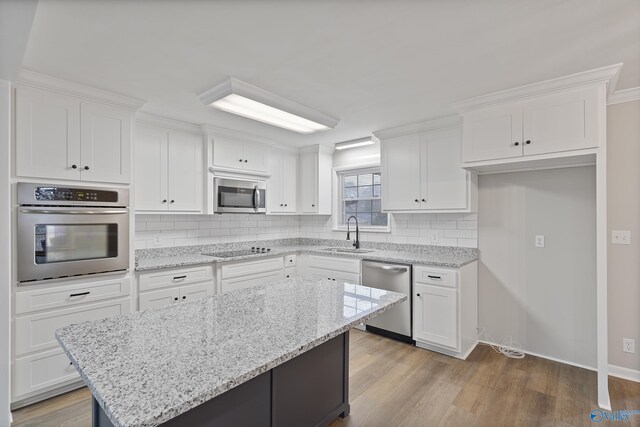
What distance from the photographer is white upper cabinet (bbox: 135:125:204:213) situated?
10.5ft

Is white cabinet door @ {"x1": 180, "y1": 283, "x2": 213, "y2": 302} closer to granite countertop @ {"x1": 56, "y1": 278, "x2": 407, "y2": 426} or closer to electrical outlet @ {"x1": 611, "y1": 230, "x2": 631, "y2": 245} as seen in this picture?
granite countertop @ {"x1": 56, "y1": 278, "x2": 407, "y2": 426}

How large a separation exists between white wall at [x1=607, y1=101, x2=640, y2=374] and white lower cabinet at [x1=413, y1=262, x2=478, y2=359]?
3.56ft

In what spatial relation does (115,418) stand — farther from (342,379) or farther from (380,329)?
(380,329)

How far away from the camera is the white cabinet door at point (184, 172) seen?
3.43 meters

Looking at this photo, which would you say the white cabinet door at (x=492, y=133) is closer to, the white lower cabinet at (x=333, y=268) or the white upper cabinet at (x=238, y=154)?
the white lower cabinet at (x=333, y=268)

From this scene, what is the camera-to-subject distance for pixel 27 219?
89.7 inches

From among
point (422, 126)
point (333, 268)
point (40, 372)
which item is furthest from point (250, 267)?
point (422, 126)

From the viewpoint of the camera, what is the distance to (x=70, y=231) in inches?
97.9

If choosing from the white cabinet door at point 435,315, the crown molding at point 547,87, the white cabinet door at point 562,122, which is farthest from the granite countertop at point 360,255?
the crown molding at point 547,87

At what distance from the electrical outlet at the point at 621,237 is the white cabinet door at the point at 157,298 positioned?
3.93 m

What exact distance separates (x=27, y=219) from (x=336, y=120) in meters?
2.70

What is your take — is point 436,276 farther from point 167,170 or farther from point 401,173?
point 167,170

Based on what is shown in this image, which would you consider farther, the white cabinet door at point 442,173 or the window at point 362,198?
the window at point 362,198

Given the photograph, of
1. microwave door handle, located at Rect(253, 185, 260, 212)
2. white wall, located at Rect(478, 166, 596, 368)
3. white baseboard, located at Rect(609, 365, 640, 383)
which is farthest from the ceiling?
white baseboard, located at Rect(609, 365, 640, 383)
